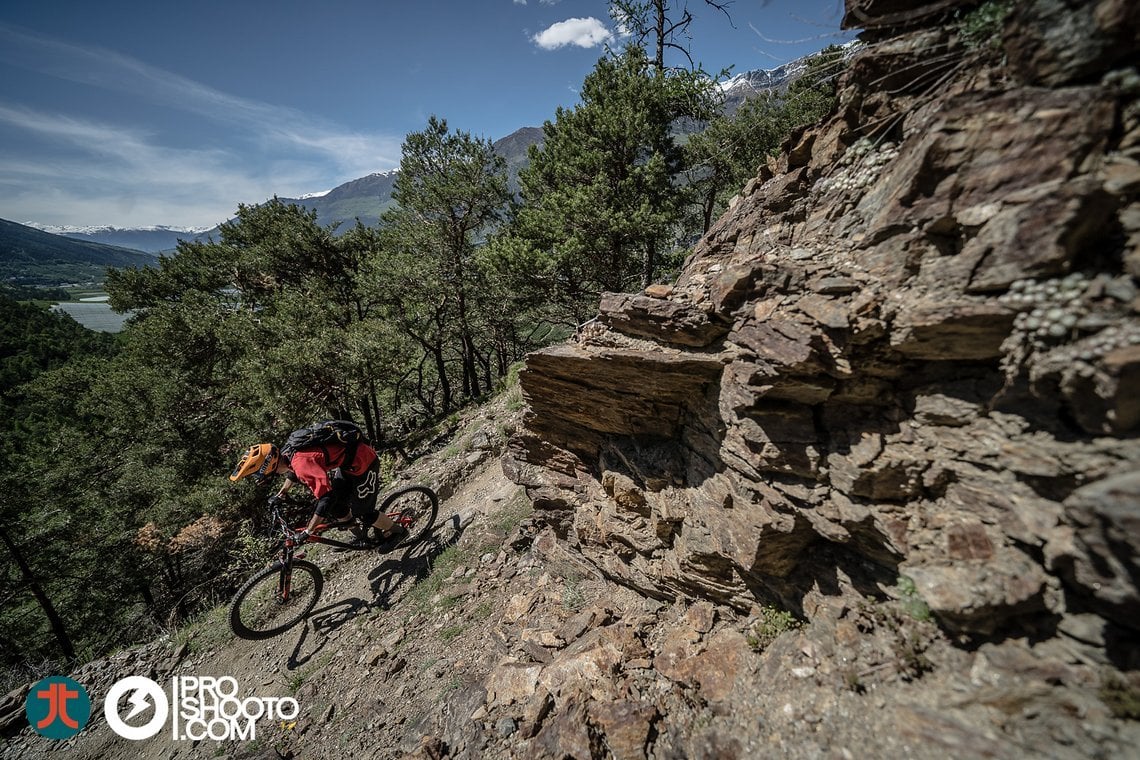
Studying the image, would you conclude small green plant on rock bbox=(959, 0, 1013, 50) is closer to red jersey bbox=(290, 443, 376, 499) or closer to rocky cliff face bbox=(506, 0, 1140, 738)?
rocky cliff face bbox=(506, 0, 1140, 738)

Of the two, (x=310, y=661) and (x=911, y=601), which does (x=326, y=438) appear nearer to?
(x=310, y=661)

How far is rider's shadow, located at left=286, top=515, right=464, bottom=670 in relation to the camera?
7.01 m

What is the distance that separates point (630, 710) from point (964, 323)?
15.9 ft

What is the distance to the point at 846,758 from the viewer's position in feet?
9.89

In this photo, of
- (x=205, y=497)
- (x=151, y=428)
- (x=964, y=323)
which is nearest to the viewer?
(x=964, y=323)

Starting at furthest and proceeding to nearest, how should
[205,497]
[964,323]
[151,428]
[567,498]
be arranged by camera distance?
1. [151,428]
2. [205,497]
3. [567,498]
4. [964,323]

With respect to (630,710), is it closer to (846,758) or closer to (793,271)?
(846,758)

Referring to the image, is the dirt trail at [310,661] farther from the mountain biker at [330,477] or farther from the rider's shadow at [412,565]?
the mountain biker at [330,477]

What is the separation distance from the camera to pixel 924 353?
3.29 m

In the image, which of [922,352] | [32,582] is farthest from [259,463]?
[32,582]

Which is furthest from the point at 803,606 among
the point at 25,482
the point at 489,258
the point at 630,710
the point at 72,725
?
the point at 25,482

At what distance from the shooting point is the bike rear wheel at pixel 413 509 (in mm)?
8703

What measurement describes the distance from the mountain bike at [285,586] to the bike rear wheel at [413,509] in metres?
0.02

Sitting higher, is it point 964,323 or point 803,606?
point 964,323
